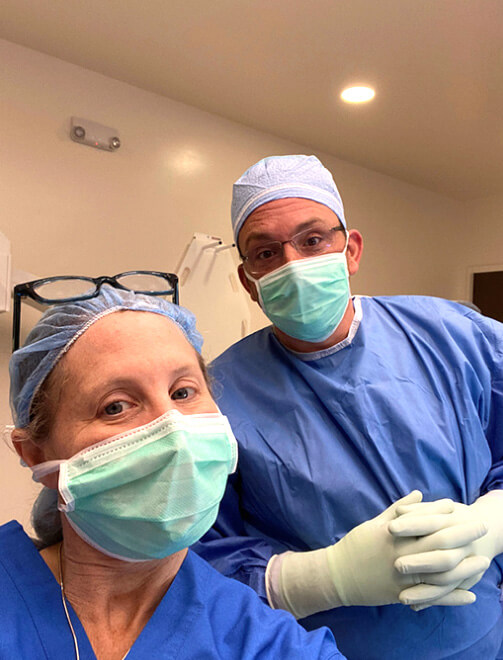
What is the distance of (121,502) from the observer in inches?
30.6

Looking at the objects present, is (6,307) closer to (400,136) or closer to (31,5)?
(31,5)

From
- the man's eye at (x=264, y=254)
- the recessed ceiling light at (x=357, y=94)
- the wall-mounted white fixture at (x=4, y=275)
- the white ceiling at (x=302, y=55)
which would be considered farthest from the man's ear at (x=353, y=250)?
the recessed ceiling light at (x=357, y=94)

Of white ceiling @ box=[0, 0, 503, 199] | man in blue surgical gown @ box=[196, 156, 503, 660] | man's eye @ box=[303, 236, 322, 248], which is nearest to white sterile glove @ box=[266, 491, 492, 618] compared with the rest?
man in blue surgical gown @ box=[196, 156, 503, 660]

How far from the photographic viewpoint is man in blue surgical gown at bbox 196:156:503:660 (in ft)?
3.41

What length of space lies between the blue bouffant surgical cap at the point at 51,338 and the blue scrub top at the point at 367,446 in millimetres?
389

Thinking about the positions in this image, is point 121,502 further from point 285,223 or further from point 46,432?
point 285,223

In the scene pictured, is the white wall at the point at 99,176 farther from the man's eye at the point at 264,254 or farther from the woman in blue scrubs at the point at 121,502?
the woman in blue scrubs at the point at 121,502

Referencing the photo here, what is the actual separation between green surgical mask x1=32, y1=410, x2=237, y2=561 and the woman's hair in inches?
3.7

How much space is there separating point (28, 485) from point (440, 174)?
3358mm

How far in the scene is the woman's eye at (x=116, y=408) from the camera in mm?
829

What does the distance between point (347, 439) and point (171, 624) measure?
52cm

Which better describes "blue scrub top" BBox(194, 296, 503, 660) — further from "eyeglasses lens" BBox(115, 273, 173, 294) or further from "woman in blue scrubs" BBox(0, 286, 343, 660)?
"eyeglasses lens" BBox(115, 273, 173, 294)

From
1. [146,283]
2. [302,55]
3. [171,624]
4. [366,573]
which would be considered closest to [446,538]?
[366,573]

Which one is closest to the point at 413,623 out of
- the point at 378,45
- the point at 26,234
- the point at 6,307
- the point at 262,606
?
the point at 262,606
